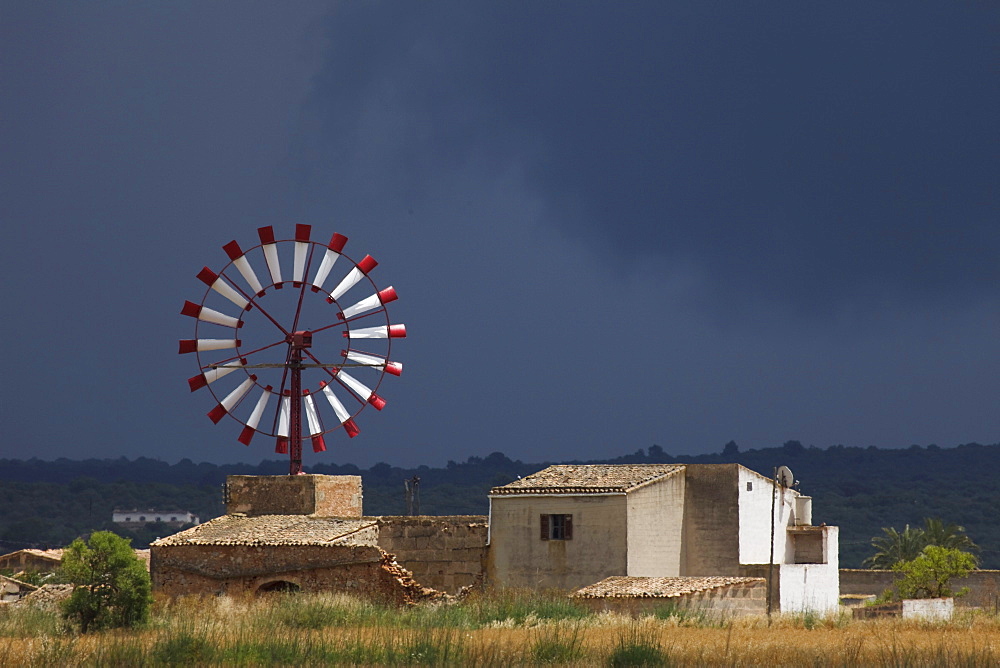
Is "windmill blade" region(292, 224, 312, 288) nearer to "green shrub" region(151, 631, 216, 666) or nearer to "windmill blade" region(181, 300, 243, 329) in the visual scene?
"windmill blade" region(181, 300, 243, 329)

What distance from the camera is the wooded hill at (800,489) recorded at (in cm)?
10750

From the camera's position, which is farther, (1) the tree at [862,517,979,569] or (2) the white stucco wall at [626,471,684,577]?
(1) the tree at [862,517,979,569]

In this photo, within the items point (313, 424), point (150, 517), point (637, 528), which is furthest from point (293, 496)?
point (150, 517)

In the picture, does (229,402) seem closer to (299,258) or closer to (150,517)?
(299,258)

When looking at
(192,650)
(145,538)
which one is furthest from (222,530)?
(145,538)

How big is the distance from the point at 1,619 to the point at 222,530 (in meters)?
7.78

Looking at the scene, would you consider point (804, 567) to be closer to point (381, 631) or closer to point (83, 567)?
point (381, 631)

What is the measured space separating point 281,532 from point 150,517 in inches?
3921

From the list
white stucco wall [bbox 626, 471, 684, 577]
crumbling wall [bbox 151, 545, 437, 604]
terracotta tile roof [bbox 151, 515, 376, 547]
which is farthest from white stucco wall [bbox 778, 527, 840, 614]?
terracotta tile roof [bbox 151, 515, 376, 547]

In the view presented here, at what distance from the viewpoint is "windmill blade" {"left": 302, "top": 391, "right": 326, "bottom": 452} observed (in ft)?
124

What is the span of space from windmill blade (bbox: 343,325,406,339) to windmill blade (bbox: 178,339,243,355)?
316 cm

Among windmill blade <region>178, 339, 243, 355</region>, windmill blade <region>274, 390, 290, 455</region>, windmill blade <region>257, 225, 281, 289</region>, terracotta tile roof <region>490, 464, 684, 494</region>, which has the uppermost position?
windmill blade <region>257, 225, 281, 289</region>

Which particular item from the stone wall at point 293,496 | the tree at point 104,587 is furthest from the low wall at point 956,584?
the tree at point 104,587

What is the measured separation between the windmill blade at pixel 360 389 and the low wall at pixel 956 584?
68.6ft
